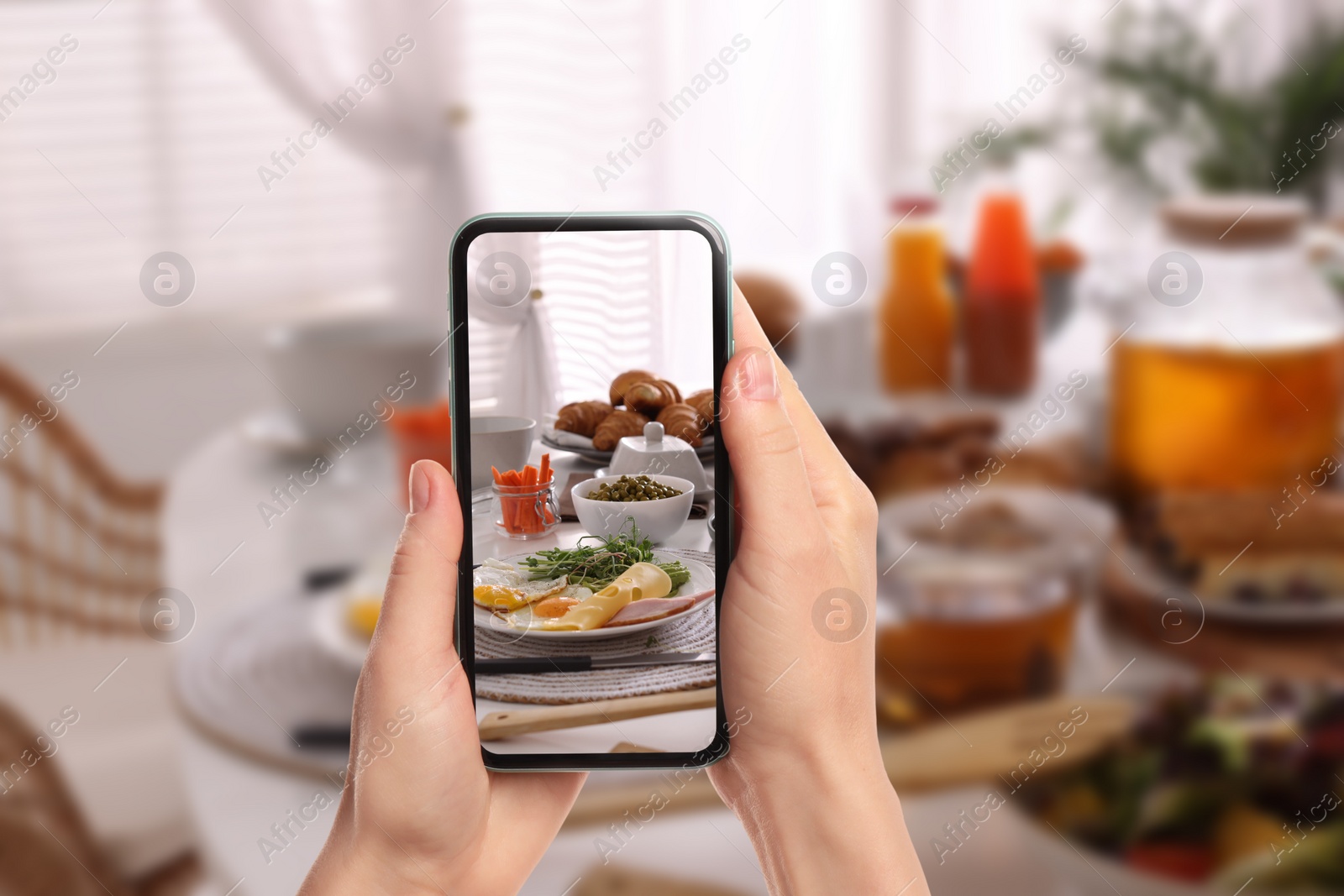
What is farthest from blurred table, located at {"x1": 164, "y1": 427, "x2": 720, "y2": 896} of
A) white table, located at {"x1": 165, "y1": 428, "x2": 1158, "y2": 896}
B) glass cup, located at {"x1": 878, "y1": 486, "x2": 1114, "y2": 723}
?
glass cup, located at {"x1": 878, "y1": 486, "x2": 1114, "y2": 723}

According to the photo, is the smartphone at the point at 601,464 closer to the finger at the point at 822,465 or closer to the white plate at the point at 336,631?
the finger at the point at 822,465

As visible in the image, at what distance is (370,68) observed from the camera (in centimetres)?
63

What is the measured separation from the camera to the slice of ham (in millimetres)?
249

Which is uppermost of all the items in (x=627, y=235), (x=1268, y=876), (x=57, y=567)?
(x=627, y=235)

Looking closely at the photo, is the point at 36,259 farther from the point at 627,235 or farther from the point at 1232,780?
the point at 1232,780

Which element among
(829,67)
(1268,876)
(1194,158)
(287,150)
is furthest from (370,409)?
(1268,876)

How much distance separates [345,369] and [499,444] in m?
0.41

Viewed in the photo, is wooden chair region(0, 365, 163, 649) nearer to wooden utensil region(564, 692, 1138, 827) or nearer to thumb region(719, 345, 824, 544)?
wooden utensil region(564, 692, 1138, 827)

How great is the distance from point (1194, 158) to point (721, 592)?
54 cm

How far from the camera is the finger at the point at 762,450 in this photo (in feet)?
0.77

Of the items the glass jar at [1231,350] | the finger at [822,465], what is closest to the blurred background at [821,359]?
the glass jar at [1231,350]

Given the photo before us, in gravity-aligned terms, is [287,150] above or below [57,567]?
above

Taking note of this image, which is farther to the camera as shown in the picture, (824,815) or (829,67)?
(829,67)

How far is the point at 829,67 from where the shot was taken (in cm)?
65
